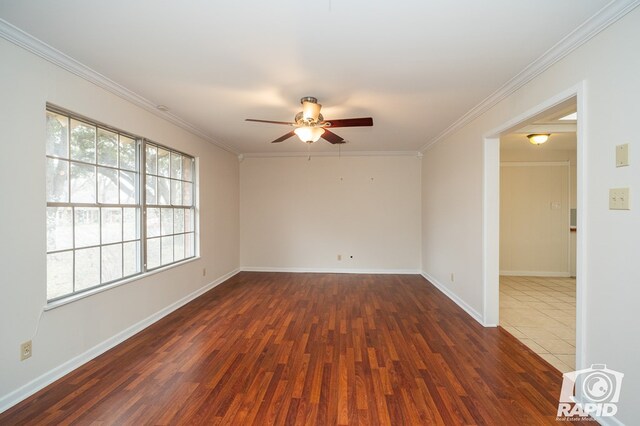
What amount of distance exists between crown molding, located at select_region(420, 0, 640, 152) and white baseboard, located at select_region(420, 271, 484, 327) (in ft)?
8.01

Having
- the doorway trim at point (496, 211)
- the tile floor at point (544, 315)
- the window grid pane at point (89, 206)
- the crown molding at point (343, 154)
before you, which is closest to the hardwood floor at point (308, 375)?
the tile floor at point (544, 315)

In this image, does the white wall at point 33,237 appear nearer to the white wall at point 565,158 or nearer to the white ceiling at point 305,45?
the white ceiling at point 305,45

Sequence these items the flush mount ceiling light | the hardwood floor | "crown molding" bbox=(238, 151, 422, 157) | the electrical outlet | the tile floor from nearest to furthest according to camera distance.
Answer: the hardwood floor
the electrical outlet
the tile floor
the flush mount ceiling light
"crown molding" bbox=(238, 151, 422, 157)

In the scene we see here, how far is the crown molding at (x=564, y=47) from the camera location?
160 centimetres

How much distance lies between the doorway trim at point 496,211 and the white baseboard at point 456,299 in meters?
0.16

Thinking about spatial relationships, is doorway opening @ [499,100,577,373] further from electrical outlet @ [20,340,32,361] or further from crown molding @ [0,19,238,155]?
electrical outlet @ [20,340,32,361]

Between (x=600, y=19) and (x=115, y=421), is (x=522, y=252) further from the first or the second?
(x=115, y=421)

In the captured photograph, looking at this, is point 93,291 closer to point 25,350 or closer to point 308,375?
point 25,350

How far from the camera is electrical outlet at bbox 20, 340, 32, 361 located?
6.37ft

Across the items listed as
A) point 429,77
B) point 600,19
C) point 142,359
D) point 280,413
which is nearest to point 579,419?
point 280,413

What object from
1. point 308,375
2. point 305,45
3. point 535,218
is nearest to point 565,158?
point 535,218

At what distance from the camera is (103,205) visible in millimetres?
2699

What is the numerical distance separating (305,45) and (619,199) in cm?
225

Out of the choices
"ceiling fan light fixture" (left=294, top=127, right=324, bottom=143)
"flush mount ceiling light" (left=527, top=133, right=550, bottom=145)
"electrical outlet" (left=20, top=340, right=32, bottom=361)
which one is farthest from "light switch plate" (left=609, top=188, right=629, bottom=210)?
"electrical outlet" (left=20, top=340, right=32, bottom=361)
